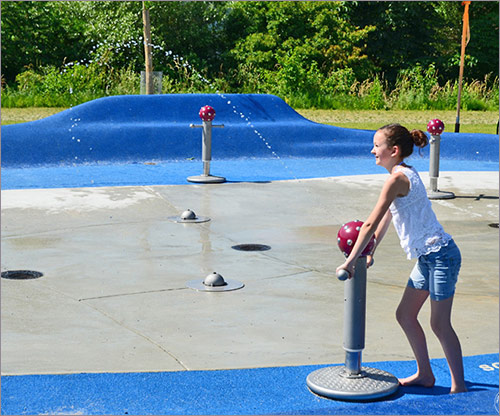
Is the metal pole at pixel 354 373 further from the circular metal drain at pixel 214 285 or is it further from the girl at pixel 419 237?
the circular metal drain at pixel 214 285

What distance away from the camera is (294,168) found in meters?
16.1

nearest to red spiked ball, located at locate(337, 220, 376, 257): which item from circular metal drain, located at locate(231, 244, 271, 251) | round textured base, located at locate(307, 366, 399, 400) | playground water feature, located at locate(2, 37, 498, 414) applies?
round textured base, located at locate(307, 366, 399, 400)

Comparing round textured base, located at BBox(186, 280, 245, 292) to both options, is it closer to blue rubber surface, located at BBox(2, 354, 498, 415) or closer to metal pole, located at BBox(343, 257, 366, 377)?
blue rubber surface, located at BBox(2, 354, 498, 415)

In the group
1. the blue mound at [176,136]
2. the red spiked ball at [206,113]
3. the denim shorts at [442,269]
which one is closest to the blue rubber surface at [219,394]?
the denim shorts at [442,269]

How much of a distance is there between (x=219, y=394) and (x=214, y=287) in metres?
2.48

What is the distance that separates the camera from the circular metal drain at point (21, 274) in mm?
7605

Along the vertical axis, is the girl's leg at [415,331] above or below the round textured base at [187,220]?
above

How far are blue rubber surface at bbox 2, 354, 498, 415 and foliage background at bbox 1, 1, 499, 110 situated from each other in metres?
20.0

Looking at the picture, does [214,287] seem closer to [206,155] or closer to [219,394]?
[219,394]

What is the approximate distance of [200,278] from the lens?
7.68 metres

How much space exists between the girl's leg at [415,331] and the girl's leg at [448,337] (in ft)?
0.45

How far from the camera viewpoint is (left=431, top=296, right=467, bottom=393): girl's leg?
4738mm

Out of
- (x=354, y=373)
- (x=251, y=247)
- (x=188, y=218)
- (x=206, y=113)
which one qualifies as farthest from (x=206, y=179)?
(x=354, y=373)

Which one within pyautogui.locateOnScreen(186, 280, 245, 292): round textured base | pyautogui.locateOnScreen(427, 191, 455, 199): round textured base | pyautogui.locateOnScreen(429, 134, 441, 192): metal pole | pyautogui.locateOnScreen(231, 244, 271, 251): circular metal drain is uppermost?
pyautogui.locateOnScreen(429, 134, 441, 192): metal pole
